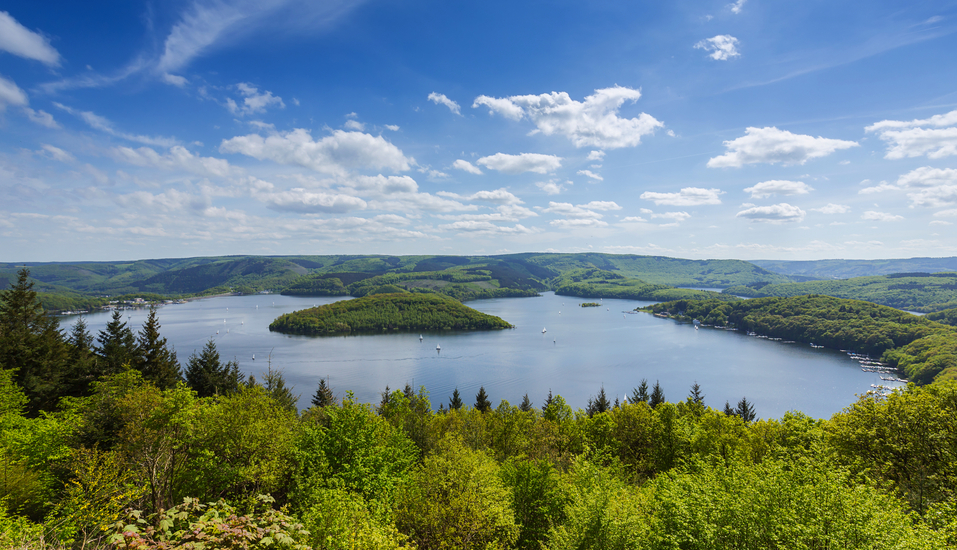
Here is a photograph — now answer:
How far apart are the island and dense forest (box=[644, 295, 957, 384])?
282ft

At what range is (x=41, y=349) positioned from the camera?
88.2ft

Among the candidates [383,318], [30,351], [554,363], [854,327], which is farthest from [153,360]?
[854,327]

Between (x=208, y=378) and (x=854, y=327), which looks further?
(x=854, y=327)

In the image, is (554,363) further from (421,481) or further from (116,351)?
(421,481)

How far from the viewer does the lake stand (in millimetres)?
70938

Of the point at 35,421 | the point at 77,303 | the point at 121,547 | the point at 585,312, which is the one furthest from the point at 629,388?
the point at 77,303

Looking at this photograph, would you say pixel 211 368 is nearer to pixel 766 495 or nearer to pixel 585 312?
pixel 766 495

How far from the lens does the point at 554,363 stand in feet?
301

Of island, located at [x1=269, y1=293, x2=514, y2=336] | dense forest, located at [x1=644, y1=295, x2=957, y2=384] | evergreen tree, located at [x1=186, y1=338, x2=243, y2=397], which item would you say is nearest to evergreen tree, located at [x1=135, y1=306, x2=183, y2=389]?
evergreen tree, located at [x1=186, y1=338, x2=243, y2=397]

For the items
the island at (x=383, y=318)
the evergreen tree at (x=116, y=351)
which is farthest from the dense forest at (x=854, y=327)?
the evergreen tree at (x=116, y=351)

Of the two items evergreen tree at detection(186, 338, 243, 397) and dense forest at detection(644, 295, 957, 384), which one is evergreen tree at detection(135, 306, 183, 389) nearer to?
evergreen tree at detection(186, 338, 243, 397)

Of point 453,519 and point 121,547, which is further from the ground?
point 121,547

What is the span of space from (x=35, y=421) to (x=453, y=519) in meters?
21.3

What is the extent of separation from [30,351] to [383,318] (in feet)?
404
